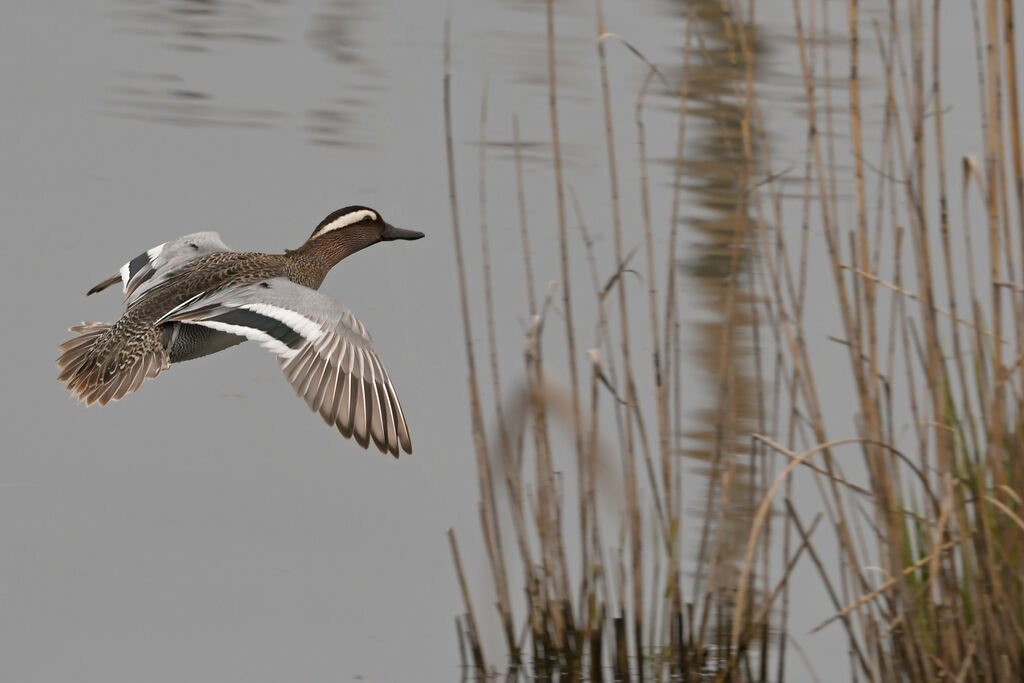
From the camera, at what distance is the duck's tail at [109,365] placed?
4.67 meters

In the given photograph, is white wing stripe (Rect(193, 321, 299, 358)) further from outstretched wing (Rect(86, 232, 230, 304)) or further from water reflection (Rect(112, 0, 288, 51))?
water reflection (Rect(112, 0, 288, 51))

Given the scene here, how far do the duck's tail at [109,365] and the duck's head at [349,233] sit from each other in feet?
2.90

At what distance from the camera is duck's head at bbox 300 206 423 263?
17.7 ft

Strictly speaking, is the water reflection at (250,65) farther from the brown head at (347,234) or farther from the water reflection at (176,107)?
the brown head at (347,234)

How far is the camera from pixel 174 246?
5289 millimetres

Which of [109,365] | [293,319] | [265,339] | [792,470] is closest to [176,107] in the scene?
[109,365]

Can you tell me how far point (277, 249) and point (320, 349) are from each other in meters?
2.14

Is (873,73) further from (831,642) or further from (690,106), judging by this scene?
(831,642)

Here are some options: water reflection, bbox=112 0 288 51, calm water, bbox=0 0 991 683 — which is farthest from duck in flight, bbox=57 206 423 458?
water reflection, bbox=112 0 288 51

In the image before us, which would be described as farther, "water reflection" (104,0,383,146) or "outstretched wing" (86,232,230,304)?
"water reflection" (104,0,383,146)

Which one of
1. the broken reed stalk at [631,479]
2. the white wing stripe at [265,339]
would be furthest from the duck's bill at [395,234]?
the broken reed stalk at [631,479]

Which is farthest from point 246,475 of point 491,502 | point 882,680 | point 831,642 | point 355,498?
point 882,680

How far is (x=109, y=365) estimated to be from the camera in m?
4.73

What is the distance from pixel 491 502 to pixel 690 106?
15.9 feet
